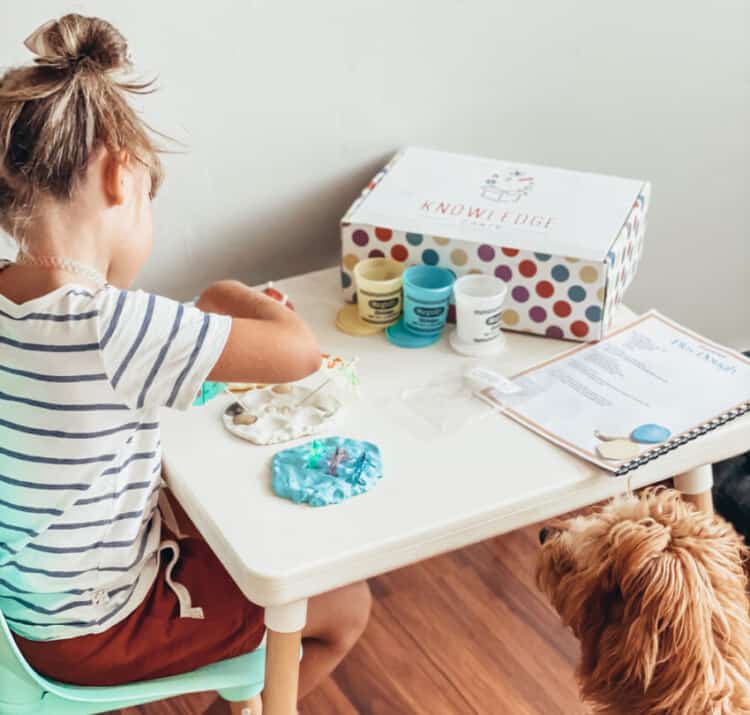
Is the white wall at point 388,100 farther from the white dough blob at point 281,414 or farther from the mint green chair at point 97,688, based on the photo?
the mint green chair at point 97,688

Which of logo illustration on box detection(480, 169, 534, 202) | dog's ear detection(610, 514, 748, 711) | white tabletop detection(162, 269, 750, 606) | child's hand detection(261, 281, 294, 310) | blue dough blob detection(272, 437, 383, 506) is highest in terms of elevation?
logo illustration on box detection(480, 169, 534, 202)

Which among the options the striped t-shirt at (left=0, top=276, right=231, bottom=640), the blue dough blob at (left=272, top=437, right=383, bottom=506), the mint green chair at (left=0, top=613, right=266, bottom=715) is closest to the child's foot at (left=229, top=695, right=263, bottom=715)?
the mint green chair at (left=0, top=613, right=266, bottom=715)

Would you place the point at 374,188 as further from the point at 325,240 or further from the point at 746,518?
the point at 746,518

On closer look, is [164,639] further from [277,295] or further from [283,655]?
[277,295]

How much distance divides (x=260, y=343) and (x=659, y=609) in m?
0.48

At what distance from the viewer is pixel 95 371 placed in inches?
43.7

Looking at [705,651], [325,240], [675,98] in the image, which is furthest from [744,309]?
[705,651]

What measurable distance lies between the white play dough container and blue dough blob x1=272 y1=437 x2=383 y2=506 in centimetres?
25

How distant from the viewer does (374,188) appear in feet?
5.34

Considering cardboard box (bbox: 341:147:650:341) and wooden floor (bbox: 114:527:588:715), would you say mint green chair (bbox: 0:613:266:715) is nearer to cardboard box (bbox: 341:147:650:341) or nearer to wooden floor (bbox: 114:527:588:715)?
wooden floor (bbox: 114:527:588:715)

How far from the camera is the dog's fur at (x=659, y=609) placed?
43.6 inches

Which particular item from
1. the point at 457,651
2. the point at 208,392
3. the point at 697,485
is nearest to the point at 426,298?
the point at 208,392

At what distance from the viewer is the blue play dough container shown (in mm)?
1473

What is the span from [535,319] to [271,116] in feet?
1.65
